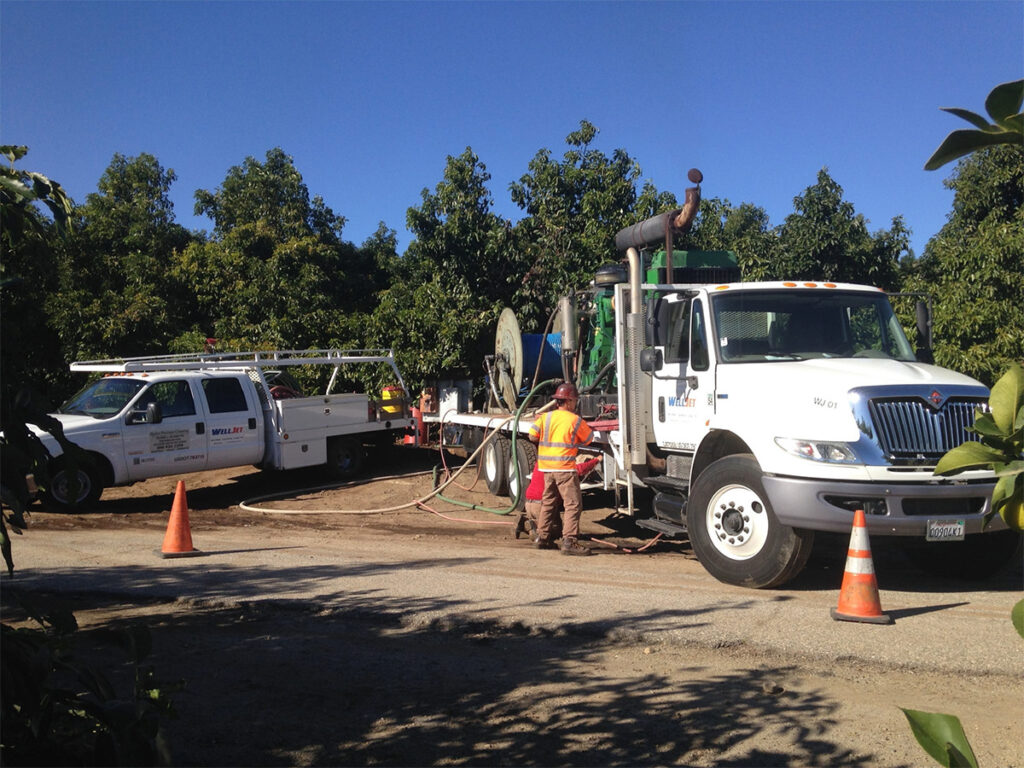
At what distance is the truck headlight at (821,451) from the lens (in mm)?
6980

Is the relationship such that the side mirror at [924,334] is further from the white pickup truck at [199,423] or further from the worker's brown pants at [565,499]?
the white pickup truck at [199,423]

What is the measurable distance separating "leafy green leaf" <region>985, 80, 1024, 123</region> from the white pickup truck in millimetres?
12147

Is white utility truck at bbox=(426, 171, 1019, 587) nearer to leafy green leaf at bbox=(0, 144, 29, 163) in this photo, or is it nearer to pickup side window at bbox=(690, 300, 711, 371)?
pickup side window at bbox=(690, 300, 711, 371)

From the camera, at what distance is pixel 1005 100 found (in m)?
1.48

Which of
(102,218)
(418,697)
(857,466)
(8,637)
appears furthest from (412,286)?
(8,637)

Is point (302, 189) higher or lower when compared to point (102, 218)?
higher

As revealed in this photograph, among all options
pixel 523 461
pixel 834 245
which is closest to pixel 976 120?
pixel 523 461

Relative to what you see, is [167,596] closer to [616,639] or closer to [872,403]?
[616,639]

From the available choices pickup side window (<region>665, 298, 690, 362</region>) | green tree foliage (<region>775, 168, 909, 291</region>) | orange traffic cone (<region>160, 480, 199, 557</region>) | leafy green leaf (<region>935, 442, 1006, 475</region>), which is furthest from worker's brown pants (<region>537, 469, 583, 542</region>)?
green tree foliage (<region>775, 168, 909, 291</region>)

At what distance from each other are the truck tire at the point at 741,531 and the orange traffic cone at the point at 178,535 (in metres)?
4.99

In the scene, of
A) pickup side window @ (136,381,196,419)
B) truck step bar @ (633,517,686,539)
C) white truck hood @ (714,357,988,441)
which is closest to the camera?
white truck hood @ (714,357,988,441)

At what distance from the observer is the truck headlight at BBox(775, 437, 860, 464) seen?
22.9 ft

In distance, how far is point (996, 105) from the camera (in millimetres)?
1476

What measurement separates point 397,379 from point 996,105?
51.5ft
